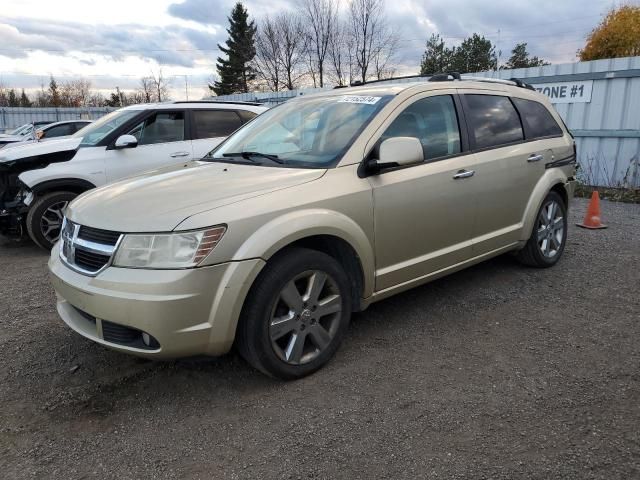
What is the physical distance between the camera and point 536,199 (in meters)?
4.63

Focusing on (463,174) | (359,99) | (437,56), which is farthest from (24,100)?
(463,174)

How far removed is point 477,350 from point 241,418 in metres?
1.66

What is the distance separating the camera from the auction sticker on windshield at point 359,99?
143 inches

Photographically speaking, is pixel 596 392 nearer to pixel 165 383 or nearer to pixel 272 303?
pixel 272 303

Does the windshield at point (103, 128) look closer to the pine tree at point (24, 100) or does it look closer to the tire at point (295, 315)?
the tire at point (295, 315)

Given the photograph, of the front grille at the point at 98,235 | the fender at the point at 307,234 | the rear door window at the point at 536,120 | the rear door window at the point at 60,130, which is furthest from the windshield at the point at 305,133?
the rear door window at the point at 60,130

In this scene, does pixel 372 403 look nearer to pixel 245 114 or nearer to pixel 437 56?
pixel 245 114

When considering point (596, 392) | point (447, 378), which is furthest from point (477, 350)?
point (596, 392)

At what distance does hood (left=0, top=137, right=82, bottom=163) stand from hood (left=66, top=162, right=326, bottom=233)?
355cm

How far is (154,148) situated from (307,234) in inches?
174

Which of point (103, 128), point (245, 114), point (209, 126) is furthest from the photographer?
point (245, 114)

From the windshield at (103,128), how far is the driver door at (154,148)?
0.73ft

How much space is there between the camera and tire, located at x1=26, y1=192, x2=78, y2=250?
20.0 feet

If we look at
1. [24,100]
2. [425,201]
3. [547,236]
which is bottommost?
[547,236]
